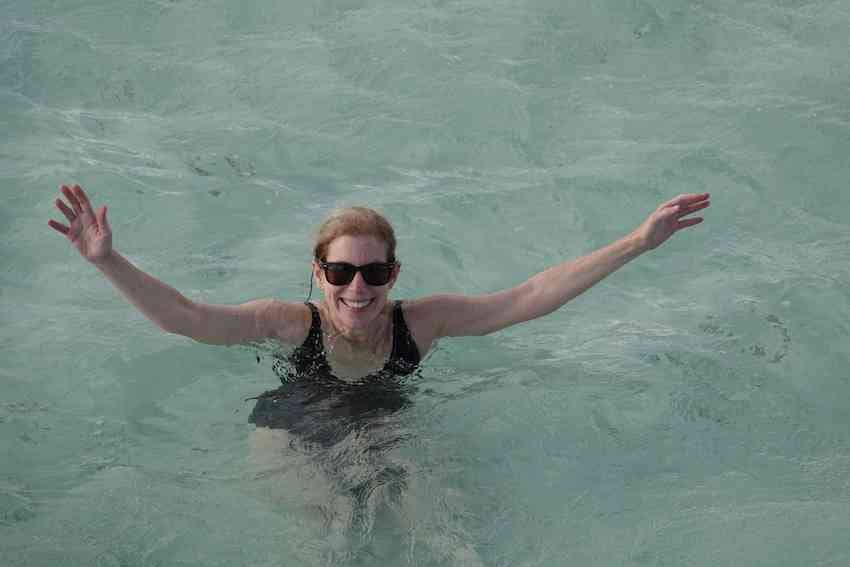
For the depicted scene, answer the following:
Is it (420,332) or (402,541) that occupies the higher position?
(420,332)

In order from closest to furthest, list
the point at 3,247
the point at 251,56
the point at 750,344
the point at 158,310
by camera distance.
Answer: the point at 158,310 → the point at 750,344 → the point at 3,247 → the point at 251,56

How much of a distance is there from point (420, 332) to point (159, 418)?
1.46 m

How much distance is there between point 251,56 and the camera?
32.3ft

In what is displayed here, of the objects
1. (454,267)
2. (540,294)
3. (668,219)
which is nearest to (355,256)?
(540,294)

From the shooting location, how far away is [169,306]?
484 centimetres

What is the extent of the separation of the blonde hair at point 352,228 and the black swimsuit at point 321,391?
1.23ft

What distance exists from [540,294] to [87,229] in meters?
1.93

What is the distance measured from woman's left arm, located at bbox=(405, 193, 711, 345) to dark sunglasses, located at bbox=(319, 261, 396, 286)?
1.34ft

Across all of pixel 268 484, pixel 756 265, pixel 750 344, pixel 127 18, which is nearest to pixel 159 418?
pixel 268 484

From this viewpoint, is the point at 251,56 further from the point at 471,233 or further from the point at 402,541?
the point at 402,541

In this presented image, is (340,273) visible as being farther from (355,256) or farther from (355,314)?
(355,314)

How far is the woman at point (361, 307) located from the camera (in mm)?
4945

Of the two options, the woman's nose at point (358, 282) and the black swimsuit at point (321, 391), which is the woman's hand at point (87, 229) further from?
the black swimsuit at point (321, 391)

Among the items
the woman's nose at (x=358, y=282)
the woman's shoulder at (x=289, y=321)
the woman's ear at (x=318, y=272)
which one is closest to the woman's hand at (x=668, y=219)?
the woman's nose at (x=358, y=282)
